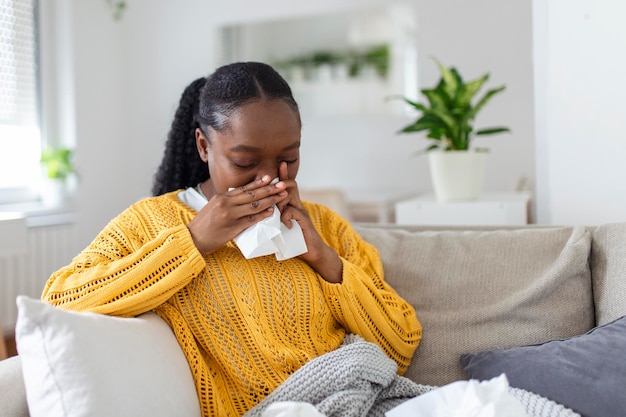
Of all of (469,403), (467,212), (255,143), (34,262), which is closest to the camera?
(469,403)

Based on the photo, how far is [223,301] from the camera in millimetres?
1306

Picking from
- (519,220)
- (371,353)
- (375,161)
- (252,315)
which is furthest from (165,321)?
(375,161)

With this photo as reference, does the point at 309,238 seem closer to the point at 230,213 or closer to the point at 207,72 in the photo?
the point at 230,213

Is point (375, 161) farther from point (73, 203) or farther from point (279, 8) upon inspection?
point (73, 203)

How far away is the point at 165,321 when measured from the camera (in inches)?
51.4

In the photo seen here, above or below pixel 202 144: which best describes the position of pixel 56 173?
below

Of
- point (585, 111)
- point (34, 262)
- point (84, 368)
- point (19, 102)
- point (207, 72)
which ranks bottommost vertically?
point (34, 262)

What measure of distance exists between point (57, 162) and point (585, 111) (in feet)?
9.20

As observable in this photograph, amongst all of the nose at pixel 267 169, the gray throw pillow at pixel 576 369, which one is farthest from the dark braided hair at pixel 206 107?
the gray throw pillow at pixel 576 369

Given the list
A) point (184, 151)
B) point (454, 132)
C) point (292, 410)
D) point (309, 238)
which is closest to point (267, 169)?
point (309, 238)

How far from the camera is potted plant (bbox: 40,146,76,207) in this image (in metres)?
3.79

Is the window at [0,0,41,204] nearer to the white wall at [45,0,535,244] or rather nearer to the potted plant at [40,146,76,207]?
the potted plant at [40,146,76,207]

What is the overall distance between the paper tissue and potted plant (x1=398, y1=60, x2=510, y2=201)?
1.12 m

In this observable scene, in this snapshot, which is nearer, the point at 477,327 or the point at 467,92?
the point at 477,327
